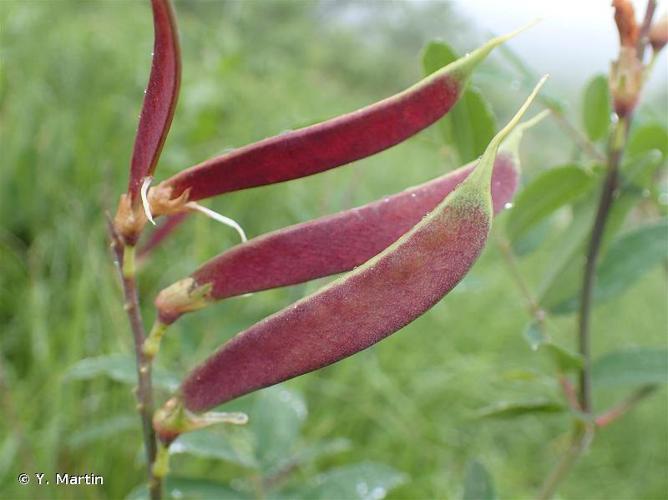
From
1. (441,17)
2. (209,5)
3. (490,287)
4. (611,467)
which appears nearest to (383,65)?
(441,17)

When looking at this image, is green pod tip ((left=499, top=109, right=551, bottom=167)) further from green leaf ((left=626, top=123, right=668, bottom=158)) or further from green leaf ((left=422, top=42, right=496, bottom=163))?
green leaf ((left=626, top=123, right=668, bottom=158))

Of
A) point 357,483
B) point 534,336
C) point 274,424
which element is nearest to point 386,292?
point 534,336

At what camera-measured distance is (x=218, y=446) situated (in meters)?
0.71

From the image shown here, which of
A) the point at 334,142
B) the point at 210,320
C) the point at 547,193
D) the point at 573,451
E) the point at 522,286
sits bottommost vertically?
the point at 210,320

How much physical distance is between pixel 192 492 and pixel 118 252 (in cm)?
34

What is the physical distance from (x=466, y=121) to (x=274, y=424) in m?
0.37

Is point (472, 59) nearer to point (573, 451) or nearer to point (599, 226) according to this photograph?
point (599, 226)

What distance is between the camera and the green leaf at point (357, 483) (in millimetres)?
638

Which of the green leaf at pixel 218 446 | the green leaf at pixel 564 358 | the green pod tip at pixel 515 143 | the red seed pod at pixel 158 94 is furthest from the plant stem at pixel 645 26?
the green leaf at pixel 218 446

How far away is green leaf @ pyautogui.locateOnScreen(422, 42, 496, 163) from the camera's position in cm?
56

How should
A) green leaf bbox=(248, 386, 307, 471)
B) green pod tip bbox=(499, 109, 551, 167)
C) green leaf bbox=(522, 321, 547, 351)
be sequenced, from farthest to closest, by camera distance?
1. green leaf bbox=(248, 386, 307, 471)
2. green leaf bbox=(522, 321, 547, 351)
3. green pod tip bbox=(499, 109, 551, 167)

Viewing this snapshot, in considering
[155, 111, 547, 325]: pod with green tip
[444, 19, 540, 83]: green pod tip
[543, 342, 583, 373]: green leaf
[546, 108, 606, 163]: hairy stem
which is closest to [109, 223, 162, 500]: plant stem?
[155, 111, 547, 325]: pod with green tip

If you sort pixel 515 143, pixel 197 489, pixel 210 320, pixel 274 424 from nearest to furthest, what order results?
pixel 515 143 < pixel 197 489 < pixel 274 424 < pixel 210 320

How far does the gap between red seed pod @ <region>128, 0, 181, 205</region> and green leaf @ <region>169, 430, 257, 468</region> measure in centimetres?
33
